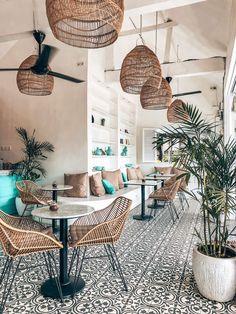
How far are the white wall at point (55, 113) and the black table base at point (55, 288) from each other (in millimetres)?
3313

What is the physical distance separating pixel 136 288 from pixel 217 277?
0.84 meters

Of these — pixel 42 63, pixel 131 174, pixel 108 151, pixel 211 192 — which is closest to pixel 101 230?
pixel 211 192

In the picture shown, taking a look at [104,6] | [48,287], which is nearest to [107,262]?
[48,287]

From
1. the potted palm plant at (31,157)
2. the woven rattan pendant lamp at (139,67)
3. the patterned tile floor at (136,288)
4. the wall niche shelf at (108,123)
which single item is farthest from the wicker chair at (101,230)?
the wall niche shelf at (108,123)

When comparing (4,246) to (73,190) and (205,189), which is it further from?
(73,190)

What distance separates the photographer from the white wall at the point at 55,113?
5.96m

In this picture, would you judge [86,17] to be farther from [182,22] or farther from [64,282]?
[182,22]

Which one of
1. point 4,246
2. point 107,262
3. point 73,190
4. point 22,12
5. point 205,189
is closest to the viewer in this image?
point 4,246

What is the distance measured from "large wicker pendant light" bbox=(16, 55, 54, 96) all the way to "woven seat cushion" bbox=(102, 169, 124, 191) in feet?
9.86

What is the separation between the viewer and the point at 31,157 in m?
6.05

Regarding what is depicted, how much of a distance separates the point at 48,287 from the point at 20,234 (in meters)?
0.75

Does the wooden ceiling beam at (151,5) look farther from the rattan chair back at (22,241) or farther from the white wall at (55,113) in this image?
the rattan chair back at (22,241)

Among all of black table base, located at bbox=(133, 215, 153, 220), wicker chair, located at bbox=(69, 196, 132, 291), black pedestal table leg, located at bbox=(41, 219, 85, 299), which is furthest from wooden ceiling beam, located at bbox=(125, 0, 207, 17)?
black table base, located at bbox=(133, 215, 153, 220)

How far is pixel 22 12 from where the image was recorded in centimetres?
419
